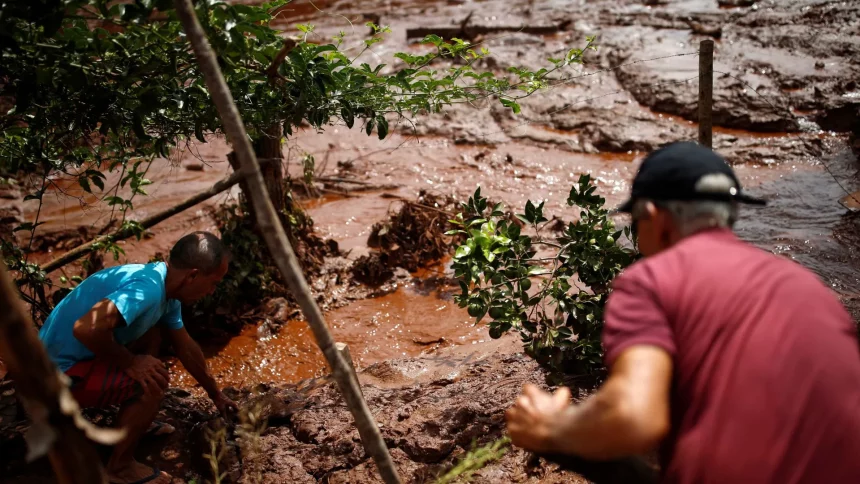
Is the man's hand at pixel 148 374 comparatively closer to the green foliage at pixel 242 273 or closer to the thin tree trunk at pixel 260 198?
the thin tree trunk at pixel 260 198

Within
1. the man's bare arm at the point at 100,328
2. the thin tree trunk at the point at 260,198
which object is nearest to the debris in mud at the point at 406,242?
the man's bare arm at the point at 100,328

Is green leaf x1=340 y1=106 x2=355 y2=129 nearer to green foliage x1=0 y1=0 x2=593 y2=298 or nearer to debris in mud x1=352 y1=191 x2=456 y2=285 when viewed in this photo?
green foliage x1=0 y1=0 x2=593 y2=298

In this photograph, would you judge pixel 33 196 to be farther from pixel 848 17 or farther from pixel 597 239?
pixel 848 17

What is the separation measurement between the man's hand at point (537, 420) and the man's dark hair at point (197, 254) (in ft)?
6.52

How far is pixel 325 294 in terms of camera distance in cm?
564

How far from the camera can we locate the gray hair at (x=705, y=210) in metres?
1.57

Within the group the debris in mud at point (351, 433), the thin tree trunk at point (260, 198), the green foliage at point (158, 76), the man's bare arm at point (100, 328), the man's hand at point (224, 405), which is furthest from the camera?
the man's hand at point (224, 405)

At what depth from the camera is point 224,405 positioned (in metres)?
3.70

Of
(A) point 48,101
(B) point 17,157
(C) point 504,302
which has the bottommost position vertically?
(C) point 504,302

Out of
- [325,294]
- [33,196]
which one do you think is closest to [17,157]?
[33,196]

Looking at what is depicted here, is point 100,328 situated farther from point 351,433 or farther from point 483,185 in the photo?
point 483,185

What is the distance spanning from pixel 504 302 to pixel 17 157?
277cm

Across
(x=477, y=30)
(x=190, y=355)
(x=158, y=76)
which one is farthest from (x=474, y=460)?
(x=477, y=30)

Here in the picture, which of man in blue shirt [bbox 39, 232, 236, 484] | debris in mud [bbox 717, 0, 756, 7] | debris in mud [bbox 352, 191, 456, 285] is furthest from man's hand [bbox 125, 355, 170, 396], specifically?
debris in mud [bbox 717, 0, 756, 7]
